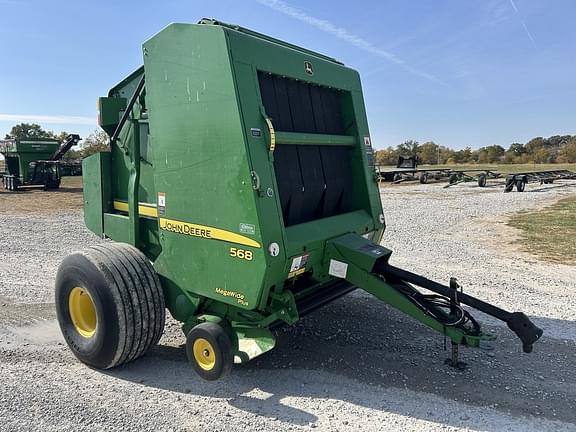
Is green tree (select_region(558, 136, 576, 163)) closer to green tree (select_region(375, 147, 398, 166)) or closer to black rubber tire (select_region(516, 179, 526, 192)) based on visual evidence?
green tree (select_region(375, 147, 398, 166))

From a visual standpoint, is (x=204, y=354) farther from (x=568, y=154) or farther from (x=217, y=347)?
(x=568, y=154)

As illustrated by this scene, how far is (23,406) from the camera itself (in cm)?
321

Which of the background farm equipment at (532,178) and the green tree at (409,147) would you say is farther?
the green tree at (409,147)

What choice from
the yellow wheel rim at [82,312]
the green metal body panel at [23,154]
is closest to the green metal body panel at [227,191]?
the yellow wheel rim at [82,312]

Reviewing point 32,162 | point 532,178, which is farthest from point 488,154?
point 32,162

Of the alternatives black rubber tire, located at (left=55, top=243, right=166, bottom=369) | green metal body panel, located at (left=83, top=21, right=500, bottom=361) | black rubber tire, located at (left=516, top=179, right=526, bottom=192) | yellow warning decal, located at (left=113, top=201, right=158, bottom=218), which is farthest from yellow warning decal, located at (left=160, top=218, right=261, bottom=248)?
black rubber tire, located at (left=516, top=179, right=526, bottom=192)

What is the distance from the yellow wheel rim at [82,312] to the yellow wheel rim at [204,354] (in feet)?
3.59

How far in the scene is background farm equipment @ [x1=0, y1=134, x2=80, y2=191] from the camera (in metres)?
23.8

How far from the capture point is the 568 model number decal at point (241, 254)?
3193mm

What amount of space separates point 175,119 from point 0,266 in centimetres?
549

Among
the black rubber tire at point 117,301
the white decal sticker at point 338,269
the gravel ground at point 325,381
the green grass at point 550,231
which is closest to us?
the gravel ground at point 325,381

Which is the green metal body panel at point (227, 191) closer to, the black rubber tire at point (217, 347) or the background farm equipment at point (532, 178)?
the black rubber tire at point (217, 347)

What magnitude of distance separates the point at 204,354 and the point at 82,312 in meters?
1.35

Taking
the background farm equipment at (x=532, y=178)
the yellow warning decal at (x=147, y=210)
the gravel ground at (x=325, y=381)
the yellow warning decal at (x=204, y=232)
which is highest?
the background farm equipment at (x=532, y=178)
